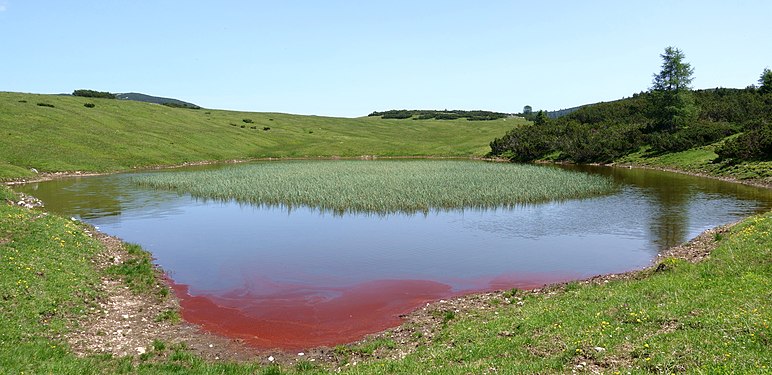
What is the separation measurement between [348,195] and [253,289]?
25447 mm

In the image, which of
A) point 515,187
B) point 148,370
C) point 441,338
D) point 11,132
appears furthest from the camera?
point 11,132

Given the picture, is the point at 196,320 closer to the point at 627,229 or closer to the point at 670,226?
the point at 627,229

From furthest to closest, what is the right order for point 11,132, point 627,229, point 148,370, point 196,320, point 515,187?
point 11,132
point 515,187
point 627,229
point 196,320
point 148,370

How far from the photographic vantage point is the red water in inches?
672

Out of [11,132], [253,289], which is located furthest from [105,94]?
[253,289]

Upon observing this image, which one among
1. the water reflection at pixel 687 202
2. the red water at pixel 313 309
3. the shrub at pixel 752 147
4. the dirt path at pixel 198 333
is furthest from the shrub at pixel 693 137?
the red water at pixel 313 309

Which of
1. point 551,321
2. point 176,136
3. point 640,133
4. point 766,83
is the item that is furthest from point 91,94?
point 766,83

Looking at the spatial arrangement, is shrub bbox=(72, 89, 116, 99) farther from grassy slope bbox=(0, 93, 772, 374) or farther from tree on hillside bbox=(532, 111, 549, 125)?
grassy slope bbox=(0, 93, 772, 374)

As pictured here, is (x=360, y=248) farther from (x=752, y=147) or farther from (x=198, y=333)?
(x=752, y=147)

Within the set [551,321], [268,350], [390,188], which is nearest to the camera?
[551,321]

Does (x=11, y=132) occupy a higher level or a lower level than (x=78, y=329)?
higher

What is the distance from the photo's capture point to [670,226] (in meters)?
33.9

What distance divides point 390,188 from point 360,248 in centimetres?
2243

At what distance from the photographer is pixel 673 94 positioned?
3526 inches
